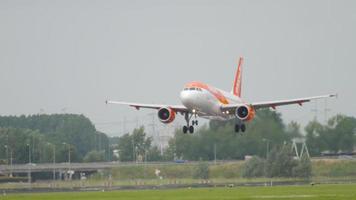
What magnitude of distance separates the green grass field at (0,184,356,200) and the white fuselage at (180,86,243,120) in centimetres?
898

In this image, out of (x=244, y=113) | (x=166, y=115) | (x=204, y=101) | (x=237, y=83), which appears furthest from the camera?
(x=237, y=83)

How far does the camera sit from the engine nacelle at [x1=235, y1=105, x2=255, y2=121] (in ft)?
414

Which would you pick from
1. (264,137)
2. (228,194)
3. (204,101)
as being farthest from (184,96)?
(264,137)

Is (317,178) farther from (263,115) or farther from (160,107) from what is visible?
(160,107)

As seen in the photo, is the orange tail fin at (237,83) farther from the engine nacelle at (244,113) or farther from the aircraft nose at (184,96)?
the aircraft nose at (184,96)

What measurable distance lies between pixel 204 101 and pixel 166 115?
6579 mm

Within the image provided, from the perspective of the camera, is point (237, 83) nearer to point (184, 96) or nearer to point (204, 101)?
point (204, 101)

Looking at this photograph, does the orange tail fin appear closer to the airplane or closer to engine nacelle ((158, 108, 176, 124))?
the airplane

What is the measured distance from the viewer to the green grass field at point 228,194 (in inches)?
4604

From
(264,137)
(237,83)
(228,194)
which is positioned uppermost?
(237,83)

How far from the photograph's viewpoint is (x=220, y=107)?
4936 inches

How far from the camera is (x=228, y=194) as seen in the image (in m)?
124

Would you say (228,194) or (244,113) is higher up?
(244,113)

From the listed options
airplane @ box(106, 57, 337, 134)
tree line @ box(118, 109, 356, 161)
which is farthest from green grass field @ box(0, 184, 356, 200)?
tree line @ box(118, 109, 356, 161)
